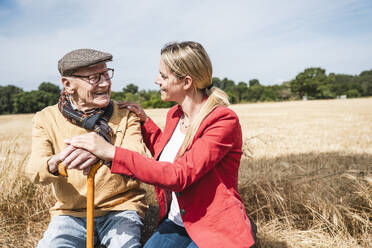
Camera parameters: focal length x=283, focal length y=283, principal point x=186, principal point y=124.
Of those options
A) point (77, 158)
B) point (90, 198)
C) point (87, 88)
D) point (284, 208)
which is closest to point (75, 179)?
point (90, 198)

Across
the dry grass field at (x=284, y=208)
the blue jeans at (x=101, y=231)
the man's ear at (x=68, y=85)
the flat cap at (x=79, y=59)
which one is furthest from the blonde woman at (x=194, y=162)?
the dry grass field at (x=284, y=208)

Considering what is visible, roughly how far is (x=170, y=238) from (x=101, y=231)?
24.3 inches

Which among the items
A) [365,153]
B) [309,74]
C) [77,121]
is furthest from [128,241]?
[309,74]

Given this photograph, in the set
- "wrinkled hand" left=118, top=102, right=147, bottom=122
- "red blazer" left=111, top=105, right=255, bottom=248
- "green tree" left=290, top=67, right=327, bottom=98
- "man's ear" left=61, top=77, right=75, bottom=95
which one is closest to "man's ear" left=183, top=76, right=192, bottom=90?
"red blazer" left=111, top=105, right=255, bottom=248

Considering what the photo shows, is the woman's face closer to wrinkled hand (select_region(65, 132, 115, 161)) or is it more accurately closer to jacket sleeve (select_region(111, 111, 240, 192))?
jacket sleeve (select_region(111, 111, 240, 192))

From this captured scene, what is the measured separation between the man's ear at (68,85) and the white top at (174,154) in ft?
3.18

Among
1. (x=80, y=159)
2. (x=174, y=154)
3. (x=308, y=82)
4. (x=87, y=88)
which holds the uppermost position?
(x=308, y=82)

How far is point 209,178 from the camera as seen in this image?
7.02ft

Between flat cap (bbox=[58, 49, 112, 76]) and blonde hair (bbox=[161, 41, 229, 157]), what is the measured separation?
1.73 feet

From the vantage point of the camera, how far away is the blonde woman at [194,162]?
1.86 m

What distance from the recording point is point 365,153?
649 centimetres

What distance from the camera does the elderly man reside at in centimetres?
233

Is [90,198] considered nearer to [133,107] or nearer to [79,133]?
[79,133]

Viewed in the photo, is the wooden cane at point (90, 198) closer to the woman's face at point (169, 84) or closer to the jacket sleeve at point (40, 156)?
the jacket sleeve at point (40, 156)
